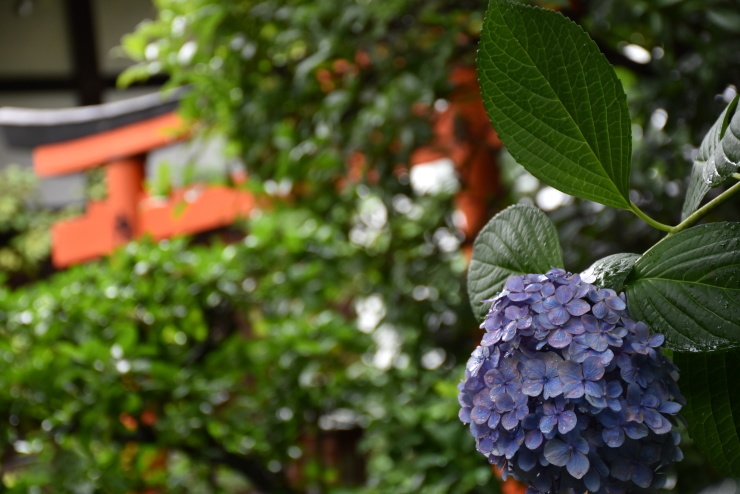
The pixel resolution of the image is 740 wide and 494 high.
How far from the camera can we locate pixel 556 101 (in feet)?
1.30

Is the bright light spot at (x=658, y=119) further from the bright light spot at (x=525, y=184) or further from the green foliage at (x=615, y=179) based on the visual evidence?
the green foliage at (x=615, y=179)

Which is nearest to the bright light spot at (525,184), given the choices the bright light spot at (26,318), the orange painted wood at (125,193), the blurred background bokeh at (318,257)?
the blurred background bokeh at (318,257)

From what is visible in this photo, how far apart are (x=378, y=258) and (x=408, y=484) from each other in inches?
20.1

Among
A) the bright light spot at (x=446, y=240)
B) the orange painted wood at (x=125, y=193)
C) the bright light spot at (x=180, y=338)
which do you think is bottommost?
the orange painted wood at (x=125, y=193)

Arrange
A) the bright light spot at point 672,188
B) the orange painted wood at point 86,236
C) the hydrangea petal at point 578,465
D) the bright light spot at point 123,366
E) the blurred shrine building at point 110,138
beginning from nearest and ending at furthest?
1. the hydrangea petal at point 578,465
2. the bright light spot at point 672,188
3. the bright light spot at point 123,366
4. the blurred shrine building at point 110,138
5. the orange painted wood at point 86,236

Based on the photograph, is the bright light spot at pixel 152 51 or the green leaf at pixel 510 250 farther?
the bright light spot at pixel 152 51

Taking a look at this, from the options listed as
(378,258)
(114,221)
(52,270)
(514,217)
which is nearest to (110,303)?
(378,258)

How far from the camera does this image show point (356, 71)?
1536 mm

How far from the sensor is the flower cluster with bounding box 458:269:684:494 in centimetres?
35

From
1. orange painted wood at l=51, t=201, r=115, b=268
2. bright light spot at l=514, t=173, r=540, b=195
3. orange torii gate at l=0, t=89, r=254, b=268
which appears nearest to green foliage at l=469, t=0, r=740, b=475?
bright light spot at l=514, t=173, r=540, b=195

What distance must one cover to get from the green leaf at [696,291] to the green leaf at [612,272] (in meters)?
0.01

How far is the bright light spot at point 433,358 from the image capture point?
61.7 inches

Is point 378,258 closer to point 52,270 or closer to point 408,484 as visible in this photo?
point 408,484

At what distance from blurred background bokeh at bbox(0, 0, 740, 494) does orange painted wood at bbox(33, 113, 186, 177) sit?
167cm
